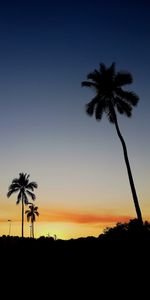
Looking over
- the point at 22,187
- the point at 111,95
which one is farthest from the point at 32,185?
the point at 111,95

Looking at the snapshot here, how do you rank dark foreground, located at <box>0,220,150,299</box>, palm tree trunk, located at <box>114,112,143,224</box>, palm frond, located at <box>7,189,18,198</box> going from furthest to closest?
palm frond, located at <box>7,189,18,198</box> < palm tree trunk, located at <box>114,112,143,224</box> < dark foreground, located at <box>0,220,150,299</box>

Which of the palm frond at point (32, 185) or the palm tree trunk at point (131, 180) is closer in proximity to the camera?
the palm tree trunk at point (131, 180)

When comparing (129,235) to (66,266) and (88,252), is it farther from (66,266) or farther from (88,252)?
(66,266)

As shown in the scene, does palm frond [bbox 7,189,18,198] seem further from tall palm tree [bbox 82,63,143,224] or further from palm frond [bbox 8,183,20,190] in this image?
tall palm tree [bbox 82,63,143,224]

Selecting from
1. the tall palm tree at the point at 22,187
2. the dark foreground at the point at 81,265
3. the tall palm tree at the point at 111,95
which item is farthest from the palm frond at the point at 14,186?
the dark foreground at the point at 81,265

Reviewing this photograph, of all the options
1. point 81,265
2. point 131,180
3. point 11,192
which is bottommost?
point 81,265

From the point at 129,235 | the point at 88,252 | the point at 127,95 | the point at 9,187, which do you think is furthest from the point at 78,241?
the point at 9,187

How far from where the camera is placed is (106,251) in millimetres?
15977

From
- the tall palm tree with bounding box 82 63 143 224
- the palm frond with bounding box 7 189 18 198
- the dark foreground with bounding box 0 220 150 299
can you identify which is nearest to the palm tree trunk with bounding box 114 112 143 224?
the tall palm tree with bounding box 82 63 143 224

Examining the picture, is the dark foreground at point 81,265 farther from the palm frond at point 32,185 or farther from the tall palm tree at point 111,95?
the palm frond at point 32,185

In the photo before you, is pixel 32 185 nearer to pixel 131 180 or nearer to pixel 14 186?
pixel 14 186

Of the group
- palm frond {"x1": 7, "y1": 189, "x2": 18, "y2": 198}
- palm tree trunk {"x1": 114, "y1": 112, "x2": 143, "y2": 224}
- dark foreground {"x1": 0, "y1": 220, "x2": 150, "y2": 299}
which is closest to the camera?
dark foreground {"x1": 0, "y1": 220, "x2": 150, "y2": 299}

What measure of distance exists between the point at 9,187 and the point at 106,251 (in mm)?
47440

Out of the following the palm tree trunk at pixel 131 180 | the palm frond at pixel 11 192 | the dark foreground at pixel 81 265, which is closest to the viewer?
the dark foreground at pixel 81 265
